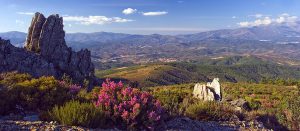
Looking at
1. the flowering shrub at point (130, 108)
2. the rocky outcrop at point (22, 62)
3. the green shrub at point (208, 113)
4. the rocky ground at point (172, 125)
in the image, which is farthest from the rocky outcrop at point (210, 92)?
the rocky outcrop at point (22, 62)

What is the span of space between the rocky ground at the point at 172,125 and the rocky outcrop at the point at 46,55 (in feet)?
89.3

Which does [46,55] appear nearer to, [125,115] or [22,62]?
[22,62]

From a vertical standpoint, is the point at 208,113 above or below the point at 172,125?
below

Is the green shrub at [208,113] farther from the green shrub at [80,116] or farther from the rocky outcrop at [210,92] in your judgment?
the rocky outcrop at [210,92]

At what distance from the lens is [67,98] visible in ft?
33.5

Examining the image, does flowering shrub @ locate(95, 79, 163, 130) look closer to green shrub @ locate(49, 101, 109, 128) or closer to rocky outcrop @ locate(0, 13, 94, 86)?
green shrub @ locate(49, 101, 109, 128)

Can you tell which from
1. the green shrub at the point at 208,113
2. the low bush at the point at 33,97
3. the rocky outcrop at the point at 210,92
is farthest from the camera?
the rocky outcrop at the point at 210,92

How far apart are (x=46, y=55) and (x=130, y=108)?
132 feet

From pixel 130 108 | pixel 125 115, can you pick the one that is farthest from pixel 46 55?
pixel 125 115

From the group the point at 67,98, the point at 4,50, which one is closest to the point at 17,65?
the point at 4,50

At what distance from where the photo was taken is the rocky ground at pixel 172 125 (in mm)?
7435

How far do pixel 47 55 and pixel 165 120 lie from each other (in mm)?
39999

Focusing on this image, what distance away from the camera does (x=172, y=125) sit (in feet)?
32.0

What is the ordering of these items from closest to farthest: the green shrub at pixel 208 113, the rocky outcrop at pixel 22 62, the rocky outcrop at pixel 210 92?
the green shrub at pixel 208 113 → the rocky outcrop at pixel 210 92 → the rocky outcrop at pixel 22 62
